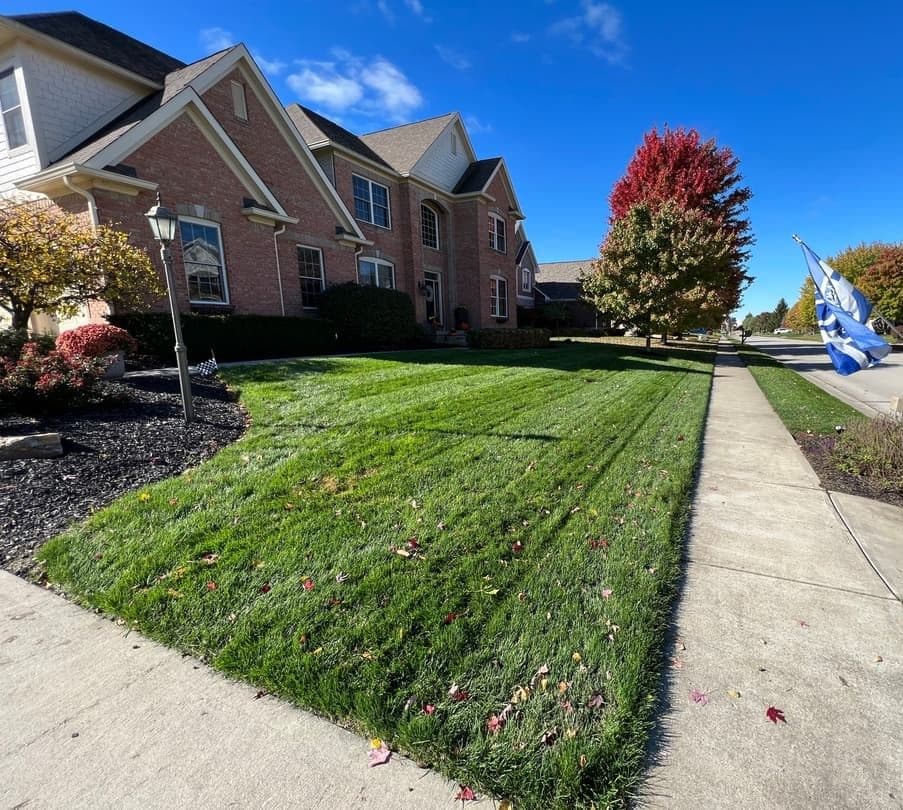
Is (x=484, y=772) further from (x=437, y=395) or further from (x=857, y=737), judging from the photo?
(x=437, y=395)

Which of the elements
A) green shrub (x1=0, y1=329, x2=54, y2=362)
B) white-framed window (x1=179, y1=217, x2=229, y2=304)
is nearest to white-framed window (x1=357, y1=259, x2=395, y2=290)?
white-framed window (x1=179, y1=217, x2=229, y2=304)

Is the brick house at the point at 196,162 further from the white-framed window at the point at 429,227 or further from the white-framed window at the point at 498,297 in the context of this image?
the white-framed window at the point at 498,297

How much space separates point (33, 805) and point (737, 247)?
30.1 meters

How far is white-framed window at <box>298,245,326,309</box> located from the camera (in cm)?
1451

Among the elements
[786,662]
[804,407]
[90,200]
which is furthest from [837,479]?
[90,200]

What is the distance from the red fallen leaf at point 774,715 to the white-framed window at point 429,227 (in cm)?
2087


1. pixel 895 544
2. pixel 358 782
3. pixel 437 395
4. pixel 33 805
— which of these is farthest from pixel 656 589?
pixel 437 395

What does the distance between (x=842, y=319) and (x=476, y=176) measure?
2055cm

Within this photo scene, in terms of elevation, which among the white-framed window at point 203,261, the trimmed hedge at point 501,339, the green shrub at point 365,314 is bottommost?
the trimmed hedge at point 501,339

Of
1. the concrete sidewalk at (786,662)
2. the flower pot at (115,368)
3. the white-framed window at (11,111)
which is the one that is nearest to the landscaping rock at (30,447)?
the flower pot at (115,368)

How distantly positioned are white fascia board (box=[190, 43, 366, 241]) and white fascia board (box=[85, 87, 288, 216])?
77 centimetres

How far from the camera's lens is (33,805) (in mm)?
1483

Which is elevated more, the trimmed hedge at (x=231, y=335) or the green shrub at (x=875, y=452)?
the trimmed hedge at (x=231, y=335)

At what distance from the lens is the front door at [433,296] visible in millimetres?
21027
